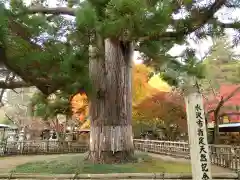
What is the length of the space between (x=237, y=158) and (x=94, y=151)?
13.8 ft

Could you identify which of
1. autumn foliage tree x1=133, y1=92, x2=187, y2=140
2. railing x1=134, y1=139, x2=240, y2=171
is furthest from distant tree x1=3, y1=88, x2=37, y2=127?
autumn foliage tree x1=133, y1=92, x2=187, y2=140

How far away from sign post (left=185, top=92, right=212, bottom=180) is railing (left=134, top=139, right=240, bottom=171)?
215 inches

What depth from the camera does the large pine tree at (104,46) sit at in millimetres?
5008

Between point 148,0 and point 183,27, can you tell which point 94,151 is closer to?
point 183,27

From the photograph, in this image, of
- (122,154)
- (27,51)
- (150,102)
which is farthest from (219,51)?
(27,51)

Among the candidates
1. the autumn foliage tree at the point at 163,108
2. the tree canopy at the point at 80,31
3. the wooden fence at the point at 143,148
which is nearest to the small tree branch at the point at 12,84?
the tree canopy at the point at 80,31

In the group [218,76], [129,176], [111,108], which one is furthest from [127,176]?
[218,76]

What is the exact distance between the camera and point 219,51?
19125 mm

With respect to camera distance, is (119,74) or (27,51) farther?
(119,74)

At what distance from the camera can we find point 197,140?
370 centimetres

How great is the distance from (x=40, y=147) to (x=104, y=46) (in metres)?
10.5

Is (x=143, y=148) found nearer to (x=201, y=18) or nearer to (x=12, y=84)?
(x=12, y=84)

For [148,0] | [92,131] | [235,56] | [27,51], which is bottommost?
[92,131]

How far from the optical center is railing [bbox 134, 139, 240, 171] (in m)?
9.11
